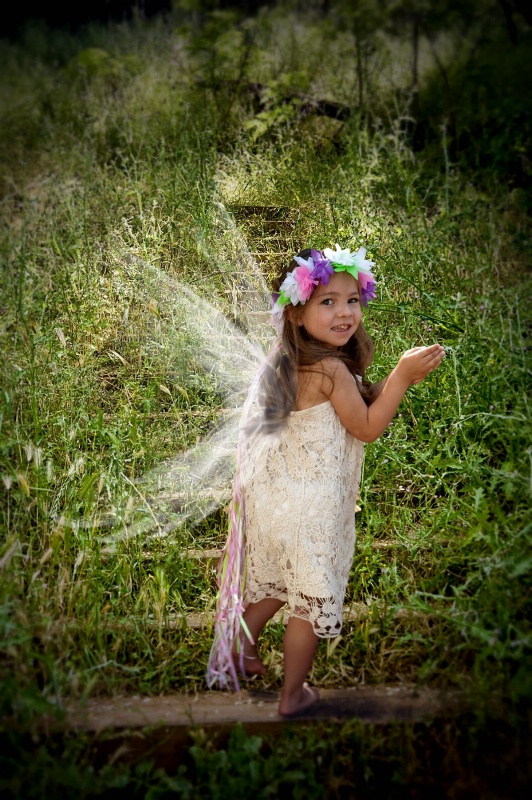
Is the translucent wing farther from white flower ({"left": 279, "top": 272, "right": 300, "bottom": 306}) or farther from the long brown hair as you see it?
white flower ({"left": 279, "top": 272, "right": 300, "bottom": 306})

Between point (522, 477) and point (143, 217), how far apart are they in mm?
2610

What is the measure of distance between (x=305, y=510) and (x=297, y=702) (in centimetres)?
52

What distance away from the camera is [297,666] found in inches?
78.8

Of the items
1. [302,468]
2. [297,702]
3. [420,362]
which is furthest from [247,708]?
[420,362]

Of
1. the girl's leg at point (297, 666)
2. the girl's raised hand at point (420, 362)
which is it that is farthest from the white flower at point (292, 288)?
the girl's leg at point (297, 666)

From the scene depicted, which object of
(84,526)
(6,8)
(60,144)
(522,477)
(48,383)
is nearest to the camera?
(522,477)

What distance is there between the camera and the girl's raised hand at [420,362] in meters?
2.04

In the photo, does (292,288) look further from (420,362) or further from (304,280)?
(420,362)

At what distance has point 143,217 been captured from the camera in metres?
3.96

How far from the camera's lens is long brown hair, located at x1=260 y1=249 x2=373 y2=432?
2.13 m

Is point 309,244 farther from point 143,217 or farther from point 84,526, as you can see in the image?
point 84,526

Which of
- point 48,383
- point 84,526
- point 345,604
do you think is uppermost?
point 48,383

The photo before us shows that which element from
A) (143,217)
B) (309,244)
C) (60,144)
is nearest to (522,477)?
(309,244)

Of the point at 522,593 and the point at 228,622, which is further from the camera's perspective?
the point at 228,622
